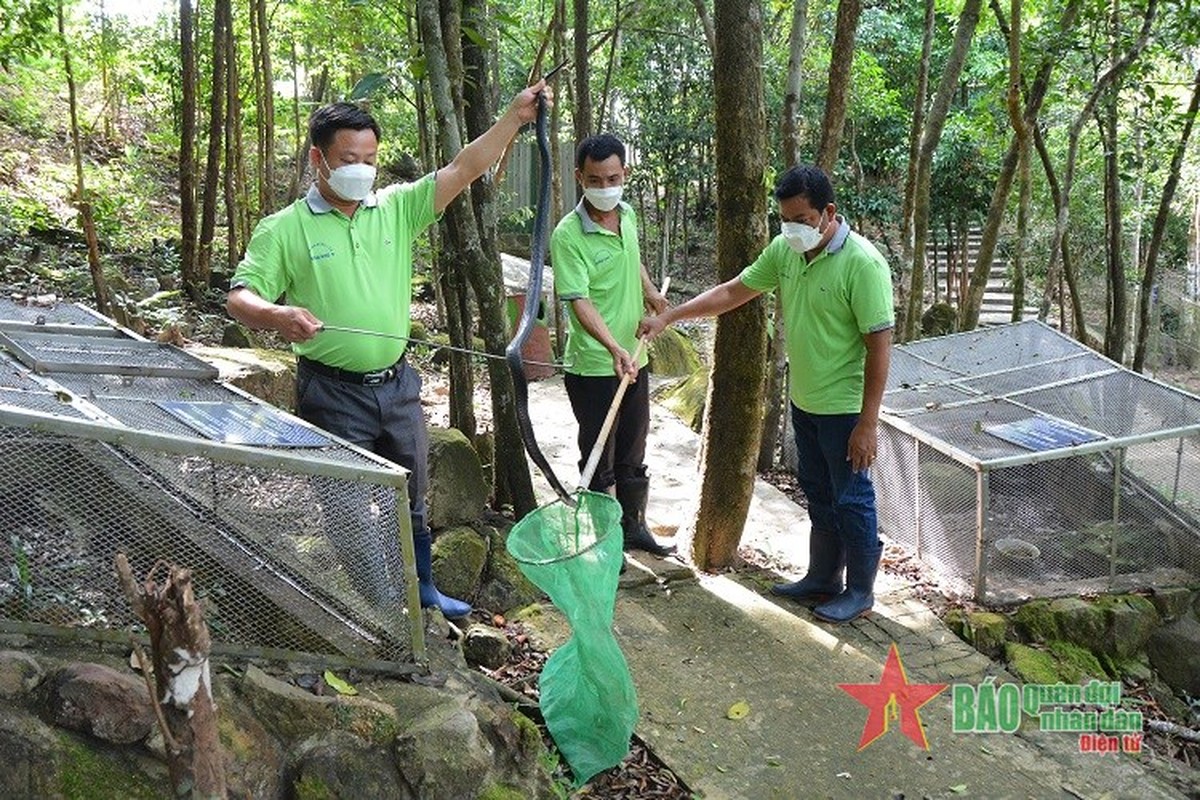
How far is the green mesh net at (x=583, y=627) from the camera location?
303 cm

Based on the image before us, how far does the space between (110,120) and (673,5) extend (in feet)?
25.5

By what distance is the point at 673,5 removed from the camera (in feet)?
31.3

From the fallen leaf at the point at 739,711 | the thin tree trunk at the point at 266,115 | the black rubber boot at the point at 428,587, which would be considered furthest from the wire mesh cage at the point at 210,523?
the thin tree trunk at the point at 266,115

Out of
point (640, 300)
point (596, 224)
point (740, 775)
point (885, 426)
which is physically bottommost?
point (740, 775)

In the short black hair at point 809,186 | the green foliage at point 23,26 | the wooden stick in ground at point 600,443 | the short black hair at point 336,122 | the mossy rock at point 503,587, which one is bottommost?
the mossy rock at point 503,587

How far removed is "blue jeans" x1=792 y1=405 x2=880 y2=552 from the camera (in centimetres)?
420

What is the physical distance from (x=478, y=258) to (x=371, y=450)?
1.25m

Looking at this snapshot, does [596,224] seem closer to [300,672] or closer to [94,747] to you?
[300,672]

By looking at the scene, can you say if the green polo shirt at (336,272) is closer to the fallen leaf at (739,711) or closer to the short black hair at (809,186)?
the short black hair at (809,186)

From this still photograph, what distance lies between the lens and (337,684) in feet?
9.28

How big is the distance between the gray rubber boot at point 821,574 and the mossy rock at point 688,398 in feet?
10.9

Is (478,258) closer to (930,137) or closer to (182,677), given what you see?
(182,677)

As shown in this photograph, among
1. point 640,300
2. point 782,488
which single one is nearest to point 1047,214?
point 782,488

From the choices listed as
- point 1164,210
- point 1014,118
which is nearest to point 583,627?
point 1014,118
